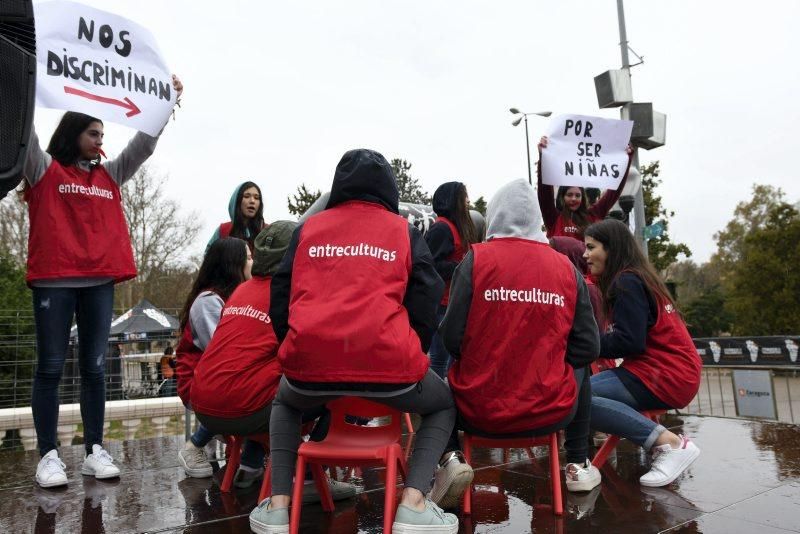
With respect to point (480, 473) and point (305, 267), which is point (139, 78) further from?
point (480, 473)

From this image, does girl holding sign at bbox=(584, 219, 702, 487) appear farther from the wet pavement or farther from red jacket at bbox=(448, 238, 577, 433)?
red jacket at bbox=(448, 238, 577, 433)

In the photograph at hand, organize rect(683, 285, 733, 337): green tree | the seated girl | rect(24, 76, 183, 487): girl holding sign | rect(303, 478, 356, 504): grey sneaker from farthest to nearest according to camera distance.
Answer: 1. rect(683, 285, 733, 337): green tree
2. rect(24, 76, 183, 487): girl holding sign
3. rect(303, 478, 356, 504): grey sneaker
4. the seated girl

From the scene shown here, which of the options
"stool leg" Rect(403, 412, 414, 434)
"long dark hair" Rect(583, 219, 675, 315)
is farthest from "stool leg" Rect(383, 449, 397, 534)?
"stool leg" Rect(403, 412, 414, 434)

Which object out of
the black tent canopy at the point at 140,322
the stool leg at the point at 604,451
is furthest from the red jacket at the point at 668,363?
the black tent canopy at the point at 140,322

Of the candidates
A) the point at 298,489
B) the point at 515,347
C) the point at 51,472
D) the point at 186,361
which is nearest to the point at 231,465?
the point at 186,361

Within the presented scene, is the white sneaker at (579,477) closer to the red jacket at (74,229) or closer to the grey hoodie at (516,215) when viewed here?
the grey hoodie at (516,215)

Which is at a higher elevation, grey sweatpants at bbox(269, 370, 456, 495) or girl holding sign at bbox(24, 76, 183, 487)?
girl holding sign at bbox(24, 76, 183, 487)

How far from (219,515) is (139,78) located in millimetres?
2553

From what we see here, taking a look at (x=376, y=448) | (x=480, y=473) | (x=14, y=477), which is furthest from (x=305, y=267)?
(x=14, y=477)

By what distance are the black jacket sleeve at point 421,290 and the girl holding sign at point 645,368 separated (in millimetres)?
1381

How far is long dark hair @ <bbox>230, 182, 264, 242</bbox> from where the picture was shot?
5.13 meters

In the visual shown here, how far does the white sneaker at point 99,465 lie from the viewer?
3967 mm

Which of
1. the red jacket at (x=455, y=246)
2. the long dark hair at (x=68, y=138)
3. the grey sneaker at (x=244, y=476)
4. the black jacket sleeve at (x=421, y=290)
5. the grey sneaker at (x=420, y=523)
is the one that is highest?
the long dark hair at (x=68, y=138)

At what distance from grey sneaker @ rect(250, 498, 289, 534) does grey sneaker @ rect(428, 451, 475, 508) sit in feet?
2.13
